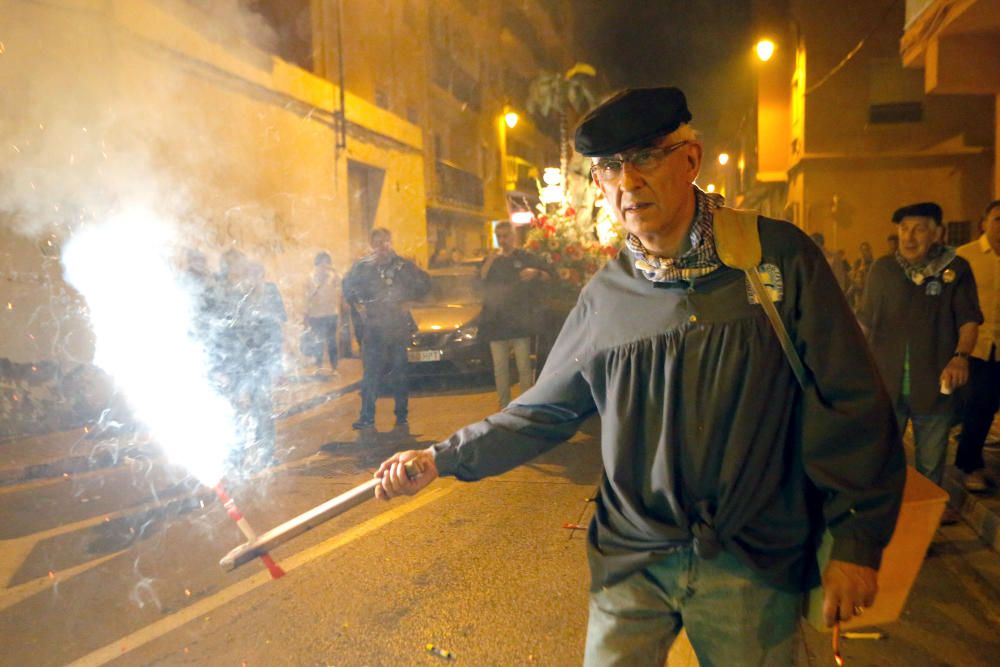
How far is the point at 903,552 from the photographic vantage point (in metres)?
1.68

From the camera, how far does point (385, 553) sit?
177 inches

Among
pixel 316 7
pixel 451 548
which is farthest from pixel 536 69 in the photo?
pixel 451 548

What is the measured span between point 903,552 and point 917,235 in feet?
10.7

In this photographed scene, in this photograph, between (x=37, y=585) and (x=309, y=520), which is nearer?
(x=309, y=520)

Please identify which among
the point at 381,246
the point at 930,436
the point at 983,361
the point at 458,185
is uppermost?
the point at 458,185

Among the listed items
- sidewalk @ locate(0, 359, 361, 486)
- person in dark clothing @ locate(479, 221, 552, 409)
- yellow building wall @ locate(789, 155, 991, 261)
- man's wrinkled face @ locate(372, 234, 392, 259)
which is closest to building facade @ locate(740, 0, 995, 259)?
yellow building wall @ locate(789, 155, 991, 261)

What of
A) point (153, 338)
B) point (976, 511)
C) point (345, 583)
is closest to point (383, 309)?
point (153, 338)

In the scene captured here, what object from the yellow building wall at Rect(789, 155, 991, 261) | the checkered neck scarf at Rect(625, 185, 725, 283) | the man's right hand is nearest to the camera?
the checkered neck scarf at Rect(625, 185, 725, 283)

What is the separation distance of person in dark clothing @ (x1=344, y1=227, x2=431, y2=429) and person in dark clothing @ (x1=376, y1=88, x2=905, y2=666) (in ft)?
20.2

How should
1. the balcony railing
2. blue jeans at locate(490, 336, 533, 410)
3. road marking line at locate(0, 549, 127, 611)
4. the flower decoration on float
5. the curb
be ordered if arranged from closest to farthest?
road marking line at locate(0, 549, 127, 611), the curb, blue jeans at locate(490, 336, 533, 410), the flower decoration on float, the balcony railing

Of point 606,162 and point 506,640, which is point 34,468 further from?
point 606,162

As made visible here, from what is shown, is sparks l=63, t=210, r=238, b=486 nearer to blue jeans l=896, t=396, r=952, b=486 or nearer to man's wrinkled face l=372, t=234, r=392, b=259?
man's wrinkled face l=372, t=234, r=392, b=259

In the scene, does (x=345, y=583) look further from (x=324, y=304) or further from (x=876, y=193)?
(x=876, y=193)

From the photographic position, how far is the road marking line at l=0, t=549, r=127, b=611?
415cm
